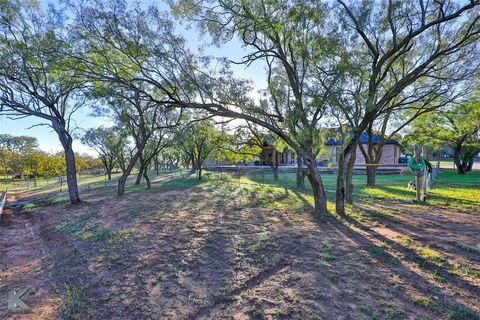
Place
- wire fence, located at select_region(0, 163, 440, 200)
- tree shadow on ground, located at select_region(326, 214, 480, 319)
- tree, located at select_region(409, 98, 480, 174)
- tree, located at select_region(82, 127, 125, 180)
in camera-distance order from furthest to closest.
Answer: tree, located at select_region(82, 127, 125, 180), wire fence, located at select_region(0, 163, 440, 200), tree, located at select_region(409, 98, 480, 174), tree shadow on ground, located at select_region(326, 214, 480, 319)

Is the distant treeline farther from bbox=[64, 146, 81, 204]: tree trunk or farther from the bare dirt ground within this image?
the bare dirt ground

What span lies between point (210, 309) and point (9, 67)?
1017 cm

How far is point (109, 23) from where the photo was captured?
6152 millimetres

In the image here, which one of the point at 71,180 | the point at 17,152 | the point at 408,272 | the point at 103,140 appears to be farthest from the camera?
the point at 17,152

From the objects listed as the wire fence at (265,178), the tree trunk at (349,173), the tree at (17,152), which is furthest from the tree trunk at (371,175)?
the tree at (17,152)

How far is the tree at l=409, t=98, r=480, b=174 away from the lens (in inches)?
400

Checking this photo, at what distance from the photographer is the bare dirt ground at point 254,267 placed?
2.80 metres

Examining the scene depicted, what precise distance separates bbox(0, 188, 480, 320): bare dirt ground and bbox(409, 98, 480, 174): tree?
5.61 meters

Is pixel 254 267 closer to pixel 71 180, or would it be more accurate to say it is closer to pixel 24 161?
pixel 71 180

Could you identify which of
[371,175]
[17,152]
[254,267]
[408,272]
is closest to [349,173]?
[408,272]

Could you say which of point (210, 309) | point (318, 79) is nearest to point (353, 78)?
point (318, 79)

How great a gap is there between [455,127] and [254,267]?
760 inches

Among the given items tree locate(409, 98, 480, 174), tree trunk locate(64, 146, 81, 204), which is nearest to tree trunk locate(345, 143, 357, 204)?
tree locate(409, 98, 480, 174)

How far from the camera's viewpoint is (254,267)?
3826 millimetres
